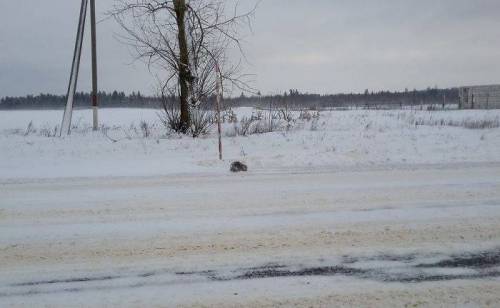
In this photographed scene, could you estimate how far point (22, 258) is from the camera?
4.23 metres

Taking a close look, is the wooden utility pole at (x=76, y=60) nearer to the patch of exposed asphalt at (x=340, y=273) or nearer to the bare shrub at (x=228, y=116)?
the bare shrub at (x=228, y=116)

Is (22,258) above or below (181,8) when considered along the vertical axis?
below

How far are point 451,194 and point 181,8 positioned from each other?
11527mm

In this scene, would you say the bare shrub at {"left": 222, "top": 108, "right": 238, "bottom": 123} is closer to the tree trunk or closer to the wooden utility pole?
the tree trunk

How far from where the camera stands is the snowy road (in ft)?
11.2

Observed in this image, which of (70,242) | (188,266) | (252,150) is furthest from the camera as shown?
(252,150)

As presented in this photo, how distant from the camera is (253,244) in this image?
4473mm

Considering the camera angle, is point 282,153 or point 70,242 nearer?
point 70,242

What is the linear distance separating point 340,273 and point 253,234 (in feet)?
4.25

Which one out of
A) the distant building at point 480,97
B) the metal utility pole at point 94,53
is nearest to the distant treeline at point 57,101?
the distant building at point 480,97

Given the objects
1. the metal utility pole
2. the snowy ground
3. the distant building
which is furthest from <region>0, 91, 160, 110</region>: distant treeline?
the snowy ground

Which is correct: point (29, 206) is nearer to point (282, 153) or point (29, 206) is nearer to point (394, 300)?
point (394, 300)

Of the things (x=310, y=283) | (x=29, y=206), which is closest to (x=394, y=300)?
(x=310, y=283)

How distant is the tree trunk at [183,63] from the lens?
14.6 m
